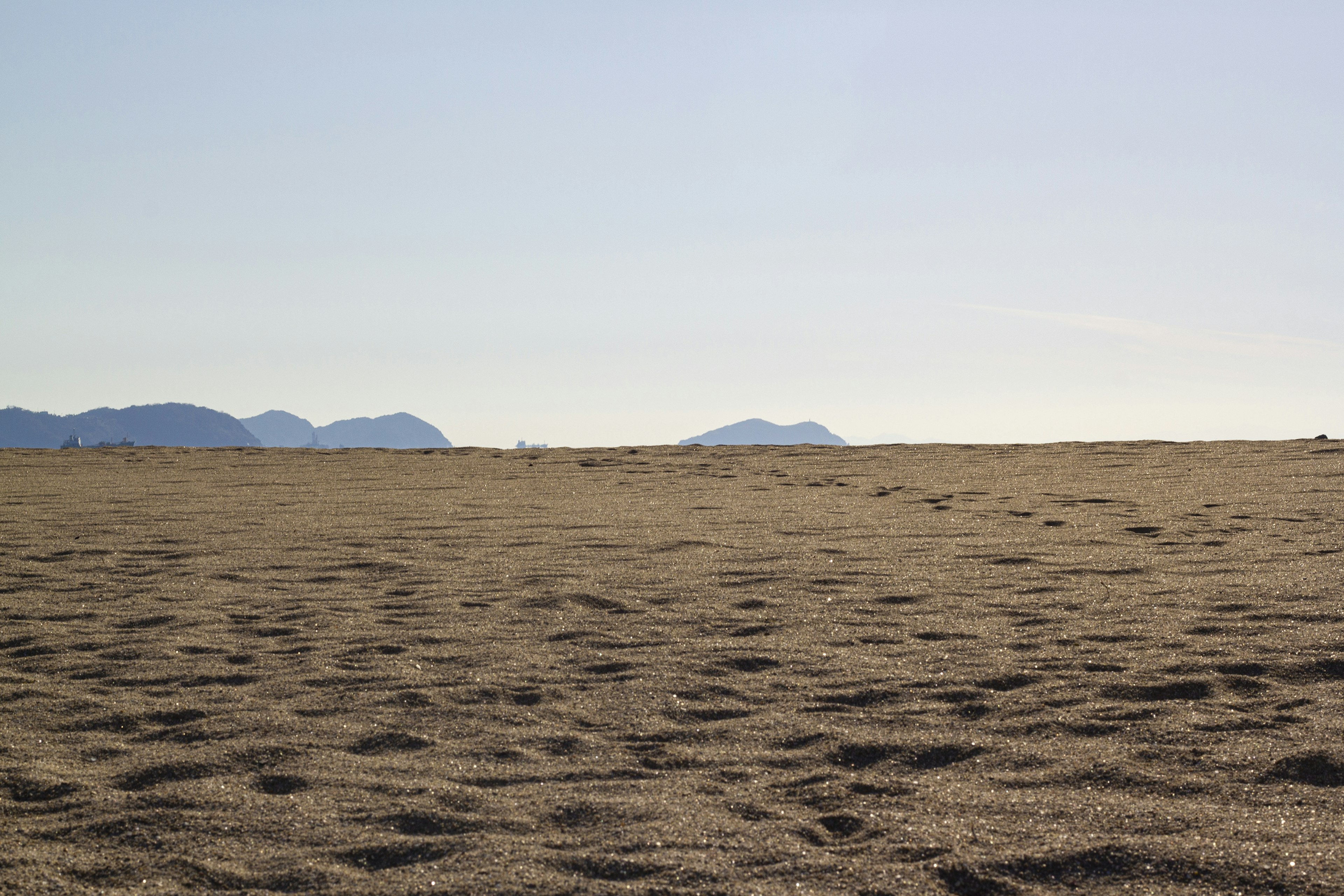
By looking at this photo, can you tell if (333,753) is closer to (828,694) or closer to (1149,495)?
(828,694)

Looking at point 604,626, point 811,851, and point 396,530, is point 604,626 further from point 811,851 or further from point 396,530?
point 396,530

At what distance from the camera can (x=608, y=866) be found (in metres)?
2.60

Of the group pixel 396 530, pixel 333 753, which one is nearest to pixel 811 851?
pixel 333 753

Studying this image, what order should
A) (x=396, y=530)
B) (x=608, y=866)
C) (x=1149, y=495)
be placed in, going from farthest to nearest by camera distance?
(x=1149, y=495), (x=396, y=530), (x=608, y=866)

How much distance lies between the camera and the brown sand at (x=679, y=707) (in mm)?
2656

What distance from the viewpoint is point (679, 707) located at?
12.9 feet

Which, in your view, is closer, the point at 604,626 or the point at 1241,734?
the point at 1241,734

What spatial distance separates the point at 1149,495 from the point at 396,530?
290 inches

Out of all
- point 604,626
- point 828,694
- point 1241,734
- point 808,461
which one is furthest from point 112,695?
point 808,461

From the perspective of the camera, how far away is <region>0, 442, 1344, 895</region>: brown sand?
8.71 feet

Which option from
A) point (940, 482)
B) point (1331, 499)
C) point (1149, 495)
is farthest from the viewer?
point (940, 482)

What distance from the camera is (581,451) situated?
17.0 m

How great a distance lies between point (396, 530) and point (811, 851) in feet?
20.4

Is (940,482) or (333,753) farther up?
(940,482)
